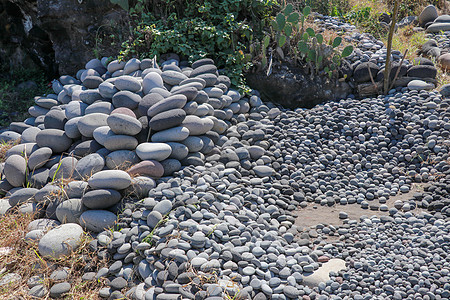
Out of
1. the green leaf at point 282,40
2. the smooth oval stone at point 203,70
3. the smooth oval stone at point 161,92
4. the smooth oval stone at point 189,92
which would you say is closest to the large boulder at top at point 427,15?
the green leaf at point 282,40

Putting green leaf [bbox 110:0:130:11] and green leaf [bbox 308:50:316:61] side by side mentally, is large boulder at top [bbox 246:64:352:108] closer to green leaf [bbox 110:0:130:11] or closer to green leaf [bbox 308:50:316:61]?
green leaf [bbox 308:50:316:61]

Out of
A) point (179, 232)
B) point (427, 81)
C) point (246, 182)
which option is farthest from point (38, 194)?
point (427, 81)

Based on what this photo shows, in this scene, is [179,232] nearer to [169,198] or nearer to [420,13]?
[169,198]

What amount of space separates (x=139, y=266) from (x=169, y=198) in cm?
57

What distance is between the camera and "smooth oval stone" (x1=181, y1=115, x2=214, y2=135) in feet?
11.9

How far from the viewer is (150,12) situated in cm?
496

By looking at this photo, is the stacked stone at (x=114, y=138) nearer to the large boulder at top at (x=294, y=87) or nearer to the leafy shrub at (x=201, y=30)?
the leafy shrub at (x=201, y=30)

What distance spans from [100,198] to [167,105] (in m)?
1.04

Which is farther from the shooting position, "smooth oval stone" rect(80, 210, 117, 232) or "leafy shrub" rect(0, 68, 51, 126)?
"leafy shrub" rect(0, 68, 51, 126)

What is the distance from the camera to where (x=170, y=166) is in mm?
3383

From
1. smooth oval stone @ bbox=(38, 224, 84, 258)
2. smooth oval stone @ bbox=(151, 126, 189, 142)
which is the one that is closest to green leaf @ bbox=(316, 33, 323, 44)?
smooth oval stone @ bbox=(151, 126, 189, 142)

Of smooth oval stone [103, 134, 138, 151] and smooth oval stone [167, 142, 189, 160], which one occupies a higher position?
smooth oval stone [103, 134, 138, 151]

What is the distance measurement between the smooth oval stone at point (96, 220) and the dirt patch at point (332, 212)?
145 centimetres

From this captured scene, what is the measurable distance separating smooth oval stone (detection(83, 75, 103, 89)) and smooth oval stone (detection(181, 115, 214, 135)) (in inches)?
48.0
